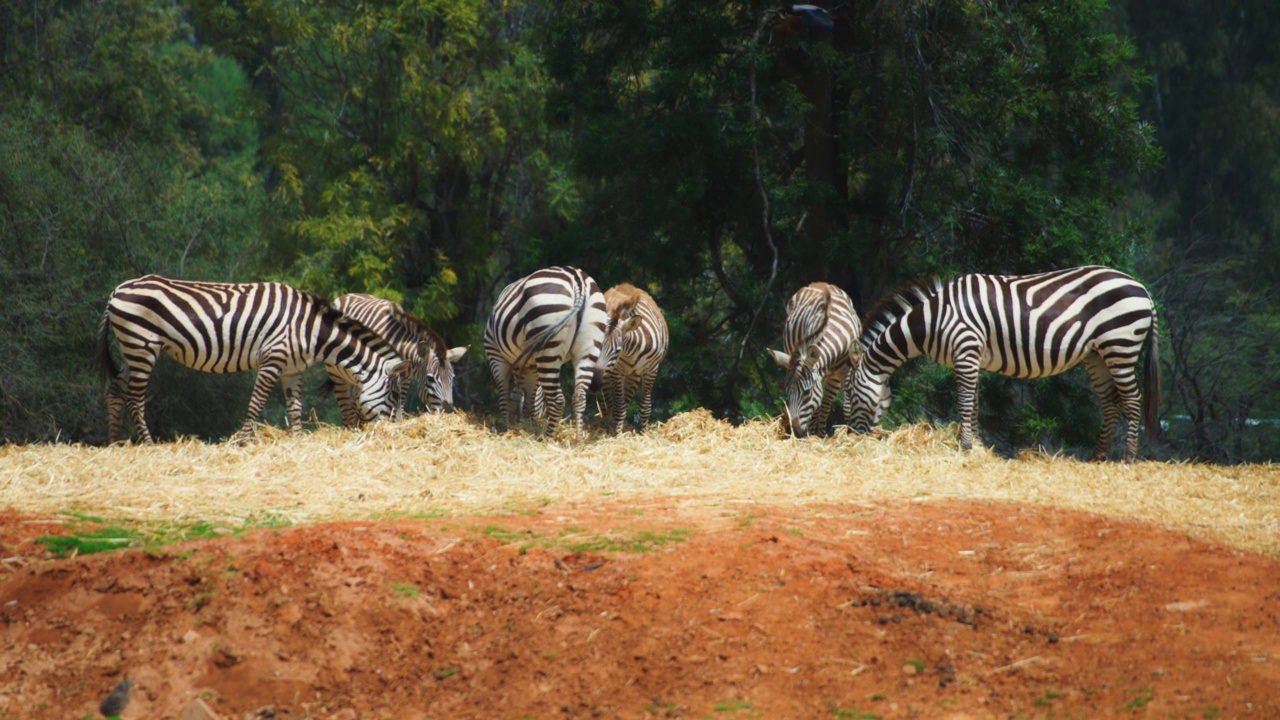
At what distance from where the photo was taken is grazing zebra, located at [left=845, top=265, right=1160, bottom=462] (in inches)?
430

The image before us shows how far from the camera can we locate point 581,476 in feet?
30.6

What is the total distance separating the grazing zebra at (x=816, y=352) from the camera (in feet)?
38.4

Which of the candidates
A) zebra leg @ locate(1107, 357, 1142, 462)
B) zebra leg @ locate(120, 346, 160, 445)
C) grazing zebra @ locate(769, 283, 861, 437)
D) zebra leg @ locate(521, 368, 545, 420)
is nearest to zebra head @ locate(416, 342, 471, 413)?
zebra leg @ locate(521, 368, 545, 420)

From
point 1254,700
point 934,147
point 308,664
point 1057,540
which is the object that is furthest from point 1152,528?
point 934,147

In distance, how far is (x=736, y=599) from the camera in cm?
587

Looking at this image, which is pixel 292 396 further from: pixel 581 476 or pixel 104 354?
pixel 581 476

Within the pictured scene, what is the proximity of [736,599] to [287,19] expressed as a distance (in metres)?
16.1

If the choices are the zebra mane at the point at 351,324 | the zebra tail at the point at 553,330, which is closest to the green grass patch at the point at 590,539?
the zebra tail at the point at 553,330

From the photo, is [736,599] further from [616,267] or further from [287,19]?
[287,19]

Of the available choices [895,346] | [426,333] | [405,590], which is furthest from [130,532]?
[895,346]

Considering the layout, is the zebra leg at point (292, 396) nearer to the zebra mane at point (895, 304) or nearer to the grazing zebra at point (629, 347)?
the grazing zebra at point (629, 347)

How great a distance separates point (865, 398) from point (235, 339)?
258 inches

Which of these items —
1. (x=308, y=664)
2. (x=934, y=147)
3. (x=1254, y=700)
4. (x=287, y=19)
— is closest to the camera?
(x=1254, y=700)

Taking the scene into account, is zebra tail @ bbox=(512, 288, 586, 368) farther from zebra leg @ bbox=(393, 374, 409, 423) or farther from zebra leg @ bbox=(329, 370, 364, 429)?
zebra leg @ bbox=(329, 370, 364, 429)
